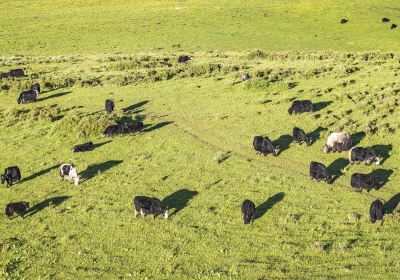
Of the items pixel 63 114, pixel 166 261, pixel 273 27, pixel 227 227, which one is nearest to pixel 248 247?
pixel 227 227

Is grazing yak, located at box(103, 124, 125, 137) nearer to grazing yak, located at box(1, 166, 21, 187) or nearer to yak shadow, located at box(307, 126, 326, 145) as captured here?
grazing yak, located at box(1, 166, 21, 187)

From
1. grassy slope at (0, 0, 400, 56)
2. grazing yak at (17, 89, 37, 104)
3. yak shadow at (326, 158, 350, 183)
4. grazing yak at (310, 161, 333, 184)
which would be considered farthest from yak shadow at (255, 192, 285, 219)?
grassy slope at (0, 0, 400, 56)

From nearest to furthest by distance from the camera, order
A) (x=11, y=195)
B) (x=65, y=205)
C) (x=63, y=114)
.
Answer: (x=65, y=205) → (x=11, y=195) → (x=63, y=114)

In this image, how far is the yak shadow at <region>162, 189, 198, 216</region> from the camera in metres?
20.2

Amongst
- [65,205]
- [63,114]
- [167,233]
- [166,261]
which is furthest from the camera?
[63,114]

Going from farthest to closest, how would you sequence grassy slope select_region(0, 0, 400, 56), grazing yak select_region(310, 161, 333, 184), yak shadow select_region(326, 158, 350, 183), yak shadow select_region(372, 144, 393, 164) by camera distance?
grassy slope select_region(0, 0, 400, 56)
yak shadow select_region(372, 144, 393, 164)
yak shadow select_region(326, 158, 350, 183)
grazing yak select_region(310, 161, 333, 184)

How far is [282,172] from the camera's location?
2288cm

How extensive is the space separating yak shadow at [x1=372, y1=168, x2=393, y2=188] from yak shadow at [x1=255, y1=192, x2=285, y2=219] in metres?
4.86

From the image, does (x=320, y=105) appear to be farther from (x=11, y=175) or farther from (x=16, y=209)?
(x=16, y=209)

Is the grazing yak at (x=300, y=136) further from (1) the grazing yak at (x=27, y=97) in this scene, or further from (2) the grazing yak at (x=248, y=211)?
(1) the grazing yak at (x=27, y=97)

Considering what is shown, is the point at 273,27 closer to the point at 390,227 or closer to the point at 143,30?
the point at 143,30

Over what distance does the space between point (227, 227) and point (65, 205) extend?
26.9 feet

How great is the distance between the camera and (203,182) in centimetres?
2239

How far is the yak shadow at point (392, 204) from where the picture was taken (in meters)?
18.5
